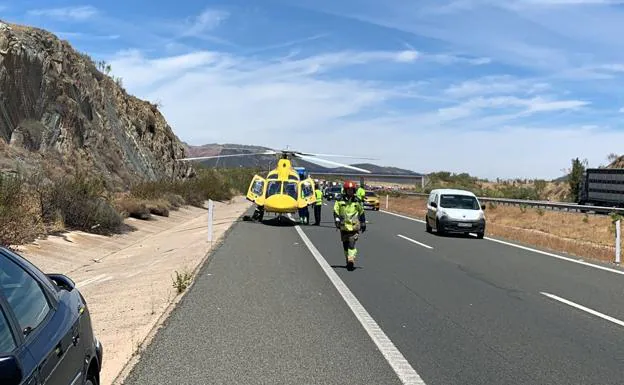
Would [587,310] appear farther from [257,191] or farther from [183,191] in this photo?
[183,191]

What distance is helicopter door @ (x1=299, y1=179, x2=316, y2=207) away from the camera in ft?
85.9

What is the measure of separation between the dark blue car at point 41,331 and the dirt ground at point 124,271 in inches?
55.7

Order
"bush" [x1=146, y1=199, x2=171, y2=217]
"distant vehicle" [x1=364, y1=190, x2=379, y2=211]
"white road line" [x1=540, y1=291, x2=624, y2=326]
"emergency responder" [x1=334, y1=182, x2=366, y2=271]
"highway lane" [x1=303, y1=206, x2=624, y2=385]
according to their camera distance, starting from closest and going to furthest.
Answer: "highway lane" [x1=303, y1=206, x2=624, y2=385]
"white road line" [x1=540, y1=291, x2=624, y2=326]
"emergency responder" [x1=334, y1=182, x2=366, y2=271]
"bush" [x1=146, y1=199, x2=171, y2=217]
"distant vehicle" [x1=364, y1=190, x2=379, y2=211]

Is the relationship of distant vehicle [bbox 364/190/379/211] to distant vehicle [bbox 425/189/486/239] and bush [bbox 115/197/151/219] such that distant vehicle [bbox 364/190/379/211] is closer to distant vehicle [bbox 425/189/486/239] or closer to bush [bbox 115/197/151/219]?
distant vehicle [bbox 425/189/486/239]

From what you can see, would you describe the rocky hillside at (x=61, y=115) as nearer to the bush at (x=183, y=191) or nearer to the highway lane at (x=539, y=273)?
the bush at (x=183, y=191)

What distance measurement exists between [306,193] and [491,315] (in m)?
18.2

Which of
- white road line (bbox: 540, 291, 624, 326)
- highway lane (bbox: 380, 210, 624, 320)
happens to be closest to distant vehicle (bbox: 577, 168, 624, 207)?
highway lane (bbox: 380, 210, 624, 320)

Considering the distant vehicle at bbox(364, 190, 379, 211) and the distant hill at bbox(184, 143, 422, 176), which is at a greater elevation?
the distant hill at bbox(184, 143, 422, 176)

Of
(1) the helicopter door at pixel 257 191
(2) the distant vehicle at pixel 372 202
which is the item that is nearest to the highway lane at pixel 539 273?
(1) the helicopter door at pixel 257 191

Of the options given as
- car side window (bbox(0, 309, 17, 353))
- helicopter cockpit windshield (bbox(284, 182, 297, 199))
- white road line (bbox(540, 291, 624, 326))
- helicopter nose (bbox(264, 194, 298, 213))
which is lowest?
white road line (bbox(540, 291, 624, 326))

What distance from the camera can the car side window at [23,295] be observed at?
11.1 ft

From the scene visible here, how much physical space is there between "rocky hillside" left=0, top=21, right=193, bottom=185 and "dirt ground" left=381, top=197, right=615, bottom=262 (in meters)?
19.2

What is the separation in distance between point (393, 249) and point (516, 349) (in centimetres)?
1080

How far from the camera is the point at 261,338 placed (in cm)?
720
